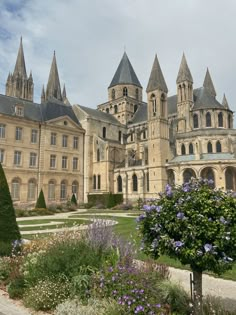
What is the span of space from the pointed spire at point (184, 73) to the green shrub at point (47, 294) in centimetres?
4558

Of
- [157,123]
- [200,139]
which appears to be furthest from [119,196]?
[200,139]

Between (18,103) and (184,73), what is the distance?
27705mm

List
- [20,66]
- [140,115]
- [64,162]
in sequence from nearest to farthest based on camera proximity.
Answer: [64,162], [140,115], [20,66]

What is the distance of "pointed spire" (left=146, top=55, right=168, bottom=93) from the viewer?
1556 inches

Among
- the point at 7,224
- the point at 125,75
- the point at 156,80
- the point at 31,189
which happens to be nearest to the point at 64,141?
the point at 31,189

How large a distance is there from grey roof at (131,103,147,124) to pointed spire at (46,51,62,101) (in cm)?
1840

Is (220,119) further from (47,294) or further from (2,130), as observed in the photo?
(47,294)

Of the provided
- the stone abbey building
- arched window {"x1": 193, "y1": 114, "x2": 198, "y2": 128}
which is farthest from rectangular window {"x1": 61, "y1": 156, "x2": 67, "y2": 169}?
arched window {"x1": 193, "y1": 114, "x2": 198, "y2": 128}

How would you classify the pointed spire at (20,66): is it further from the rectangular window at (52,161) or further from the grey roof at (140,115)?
the rectangular window at (52,161)

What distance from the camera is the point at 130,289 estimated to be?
14.1 ft

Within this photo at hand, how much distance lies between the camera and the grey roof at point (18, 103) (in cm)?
3404

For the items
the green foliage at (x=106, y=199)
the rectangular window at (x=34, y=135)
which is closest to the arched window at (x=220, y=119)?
the green foliage at (x=106, y=199)

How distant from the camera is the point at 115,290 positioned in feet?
14.6

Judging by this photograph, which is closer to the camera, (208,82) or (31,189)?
(31,189)
